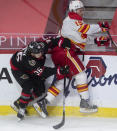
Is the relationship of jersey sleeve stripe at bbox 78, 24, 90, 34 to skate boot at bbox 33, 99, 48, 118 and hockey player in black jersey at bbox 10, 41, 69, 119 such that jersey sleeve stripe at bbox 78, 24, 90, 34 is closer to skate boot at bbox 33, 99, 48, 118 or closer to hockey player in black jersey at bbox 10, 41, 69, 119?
hockey player in black jersey at bbox 10, 41, 69, 119

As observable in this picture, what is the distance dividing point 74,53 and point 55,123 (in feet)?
2.32

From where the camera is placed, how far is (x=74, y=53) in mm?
3881

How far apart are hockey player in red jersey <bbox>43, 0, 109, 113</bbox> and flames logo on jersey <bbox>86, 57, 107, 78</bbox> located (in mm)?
143

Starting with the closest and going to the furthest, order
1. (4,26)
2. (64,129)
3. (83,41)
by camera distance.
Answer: (64,129), (83,41), (4,26)

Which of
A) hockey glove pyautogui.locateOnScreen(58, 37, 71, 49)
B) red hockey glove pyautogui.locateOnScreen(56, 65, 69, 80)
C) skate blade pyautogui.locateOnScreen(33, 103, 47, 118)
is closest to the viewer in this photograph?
red hockey glove pyautogui.locateOnScreen(56, 65, 69, 80)

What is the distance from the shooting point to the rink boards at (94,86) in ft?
13.0

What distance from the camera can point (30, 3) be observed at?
4.30 m

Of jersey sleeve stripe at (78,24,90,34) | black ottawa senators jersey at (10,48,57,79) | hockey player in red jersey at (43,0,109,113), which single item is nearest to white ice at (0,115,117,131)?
hockey player in red jersey at (43,0,109,113)

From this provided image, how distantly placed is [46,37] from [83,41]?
0.44m

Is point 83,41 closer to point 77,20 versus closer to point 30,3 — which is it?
point 77,20

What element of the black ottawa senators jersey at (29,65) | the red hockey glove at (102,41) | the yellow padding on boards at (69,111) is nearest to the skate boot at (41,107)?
the yellow padding on boards at (69,111)

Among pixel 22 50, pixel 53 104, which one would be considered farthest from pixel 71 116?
pixel 22 50

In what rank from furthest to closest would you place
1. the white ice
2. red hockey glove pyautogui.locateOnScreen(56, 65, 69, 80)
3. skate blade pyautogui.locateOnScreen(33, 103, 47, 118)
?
skate blade pyautogui.locateOnScreen(33, 103, 47, 118) < red hockey glove pyautogui.locateOnScreen(56, 65, 69, 80) < the white ice

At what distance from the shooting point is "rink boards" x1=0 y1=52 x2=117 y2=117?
13.0 feet
